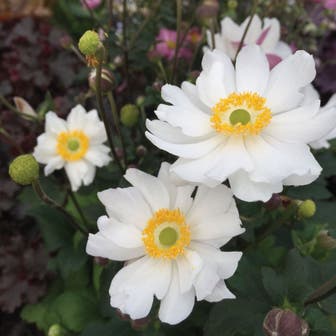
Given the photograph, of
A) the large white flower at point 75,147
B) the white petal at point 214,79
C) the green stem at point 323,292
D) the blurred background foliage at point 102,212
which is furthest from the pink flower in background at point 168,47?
the green stem at point 323,292

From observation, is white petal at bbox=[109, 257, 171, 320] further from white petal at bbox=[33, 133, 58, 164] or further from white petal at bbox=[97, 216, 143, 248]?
white petal at bbox=[33, 133, 58, 164]

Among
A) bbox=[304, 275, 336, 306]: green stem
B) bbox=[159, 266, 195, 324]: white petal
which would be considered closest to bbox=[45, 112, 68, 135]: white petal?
bbox=[159, 266, 195, 324]: white petal

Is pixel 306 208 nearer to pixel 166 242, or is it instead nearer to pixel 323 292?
pixel 323 292

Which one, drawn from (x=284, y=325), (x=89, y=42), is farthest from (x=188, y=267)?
(x=89, y=42)

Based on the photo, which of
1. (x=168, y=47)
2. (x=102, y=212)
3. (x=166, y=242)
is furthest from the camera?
(x=168, y=47)

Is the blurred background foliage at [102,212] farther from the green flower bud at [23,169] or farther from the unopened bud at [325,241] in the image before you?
the green flower bud at [23,169]

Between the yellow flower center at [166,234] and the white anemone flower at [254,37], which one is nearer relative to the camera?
the yellow flower center at [166,234]

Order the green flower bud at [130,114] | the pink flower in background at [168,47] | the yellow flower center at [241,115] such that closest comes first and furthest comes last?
the yellow flower center at [241,115], the green flower bud at [130,114], the pink flower in background at [168,47]
